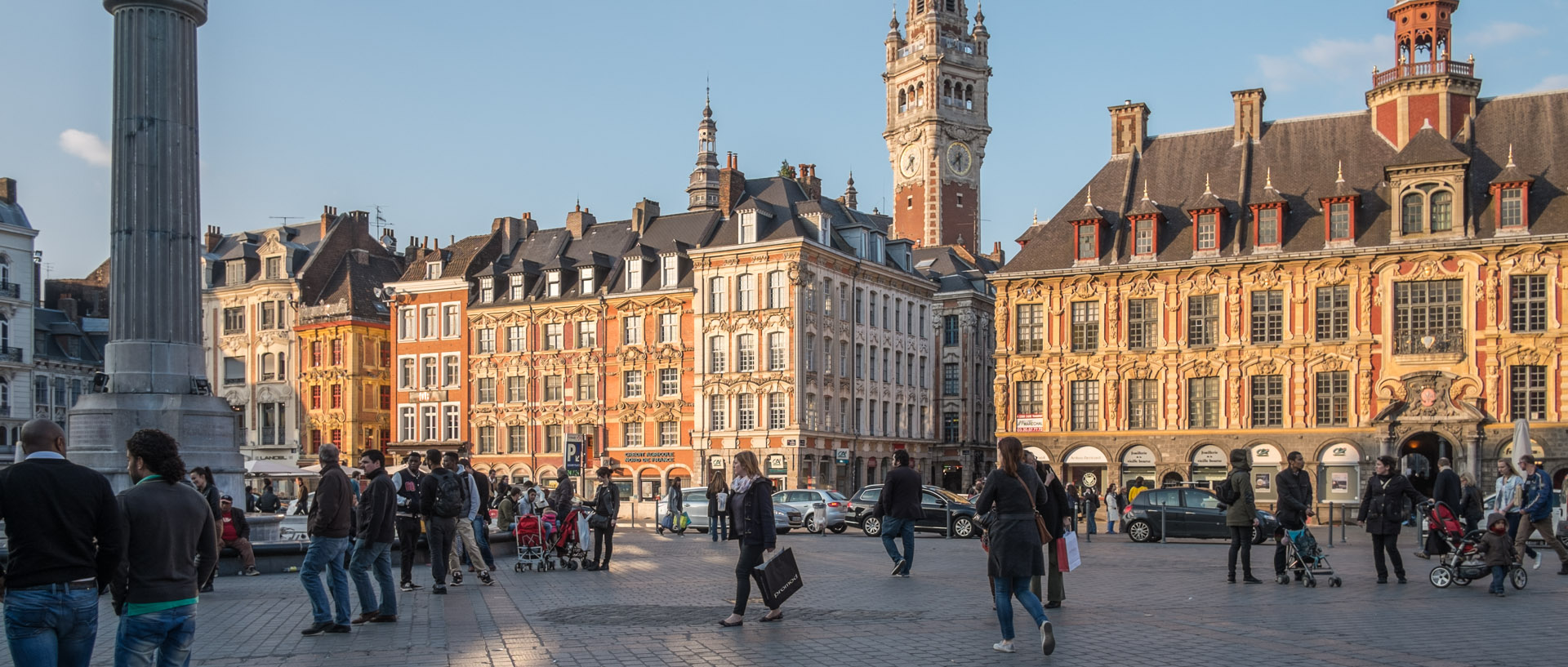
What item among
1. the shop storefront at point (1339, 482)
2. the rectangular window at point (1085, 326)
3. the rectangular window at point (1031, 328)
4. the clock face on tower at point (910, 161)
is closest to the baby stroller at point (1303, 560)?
the shop storefront at point (1339, 482)

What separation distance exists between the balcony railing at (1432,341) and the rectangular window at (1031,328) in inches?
460

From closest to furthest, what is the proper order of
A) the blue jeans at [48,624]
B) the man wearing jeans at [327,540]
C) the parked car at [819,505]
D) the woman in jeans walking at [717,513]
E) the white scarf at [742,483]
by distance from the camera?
1. the blue jeans at [48,624]
2. the man wearing jeans at [327,540]
3. the white scarf at [742,483]
4. the woman in jeans walking at [717,513]
5. the parked car at [819,505]

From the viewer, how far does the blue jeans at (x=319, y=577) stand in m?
12.9

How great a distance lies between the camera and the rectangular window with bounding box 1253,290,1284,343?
4762cm

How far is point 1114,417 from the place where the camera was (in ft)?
164

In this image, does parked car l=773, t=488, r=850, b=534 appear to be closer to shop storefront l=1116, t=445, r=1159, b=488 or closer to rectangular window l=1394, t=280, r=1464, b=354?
shop storefront l=1116, t=445, r=1159, b=488

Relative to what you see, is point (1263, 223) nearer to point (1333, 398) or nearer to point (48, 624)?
point (1333, 398)

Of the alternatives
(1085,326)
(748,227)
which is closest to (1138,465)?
(1085,326)

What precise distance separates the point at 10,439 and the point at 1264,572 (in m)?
68.9

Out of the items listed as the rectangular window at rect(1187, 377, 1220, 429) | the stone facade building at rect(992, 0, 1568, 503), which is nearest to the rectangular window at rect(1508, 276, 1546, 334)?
the stone facade building at rect(992, 0, 1568, 503)

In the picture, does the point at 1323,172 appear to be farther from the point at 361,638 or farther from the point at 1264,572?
the point at 361,638

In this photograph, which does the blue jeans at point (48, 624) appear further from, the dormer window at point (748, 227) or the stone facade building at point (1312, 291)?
the dormer window at point (748, 227)

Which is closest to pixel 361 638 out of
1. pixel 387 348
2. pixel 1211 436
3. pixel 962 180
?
pixel 1211 436

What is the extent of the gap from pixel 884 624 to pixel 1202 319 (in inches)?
1474
